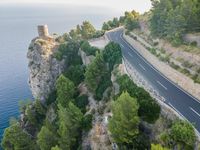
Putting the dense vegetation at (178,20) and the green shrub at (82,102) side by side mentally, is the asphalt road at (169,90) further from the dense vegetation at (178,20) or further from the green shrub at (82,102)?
the green shrub at (82,102)

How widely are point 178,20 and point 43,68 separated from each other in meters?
46.2

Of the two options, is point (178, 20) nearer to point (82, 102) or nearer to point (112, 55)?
point (112, 55)

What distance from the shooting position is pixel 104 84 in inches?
2886

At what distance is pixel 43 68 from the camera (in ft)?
314

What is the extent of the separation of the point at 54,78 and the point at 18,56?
9854 cm

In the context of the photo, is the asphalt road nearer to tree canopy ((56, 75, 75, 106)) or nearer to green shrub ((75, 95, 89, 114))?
green shrub ((75, 95, 89, 114))

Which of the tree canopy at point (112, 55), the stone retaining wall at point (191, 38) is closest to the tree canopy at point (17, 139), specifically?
the tree canopy at point (112, 55)

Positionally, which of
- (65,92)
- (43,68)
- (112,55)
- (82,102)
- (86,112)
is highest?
(112,55)

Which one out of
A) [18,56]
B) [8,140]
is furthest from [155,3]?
[18,56]

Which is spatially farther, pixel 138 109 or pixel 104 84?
pixel 104 84

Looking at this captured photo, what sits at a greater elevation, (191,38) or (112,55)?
(191,38)

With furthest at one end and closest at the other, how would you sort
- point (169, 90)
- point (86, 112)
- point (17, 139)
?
point (17, 139)
point (86, 112)
point (169, 90)

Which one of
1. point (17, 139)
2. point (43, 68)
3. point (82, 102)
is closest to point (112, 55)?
point (82, 102)

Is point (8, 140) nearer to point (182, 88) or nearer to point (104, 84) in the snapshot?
point (104, 84)
